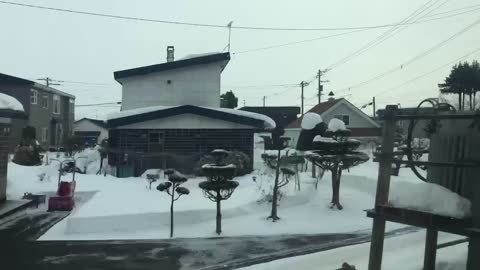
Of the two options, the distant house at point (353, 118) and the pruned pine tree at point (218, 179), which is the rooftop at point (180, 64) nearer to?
the pruned pine tree at point (218, 179)

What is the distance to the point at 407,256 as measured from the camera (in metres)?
4.85

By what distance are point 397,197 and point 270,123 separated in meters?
17.5

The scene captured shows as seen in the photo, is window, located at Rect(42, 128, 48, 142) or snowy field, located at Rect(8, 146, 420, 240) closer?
snowy field, located at Rect(8, 146, 420, 240)

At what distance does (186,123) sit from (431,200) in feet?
57.5

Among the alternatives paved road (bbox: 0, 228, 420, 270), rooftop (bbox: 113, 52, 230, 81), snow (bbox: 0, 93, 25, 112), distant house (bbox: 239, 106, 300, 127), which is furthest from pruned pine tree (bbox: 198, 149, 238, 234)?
distant house (bbox: 239, 106, 300, 127)

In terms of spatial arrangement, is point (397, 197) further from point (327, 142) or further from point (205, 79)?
point (205, 79)

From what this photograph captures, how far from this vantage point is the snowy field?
11.4 m

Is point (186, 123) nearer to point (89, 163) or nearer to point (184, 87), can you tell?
point (184, 87)

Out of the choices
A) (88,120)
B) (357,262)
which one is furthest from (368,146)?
(88,120)

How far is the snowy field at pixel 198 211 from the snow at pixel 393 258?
130 inches

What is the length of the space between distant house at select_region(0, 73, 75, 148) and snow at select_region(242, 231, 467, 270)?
26.1 metres

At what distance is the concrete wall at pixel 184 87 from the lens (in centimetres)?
2416

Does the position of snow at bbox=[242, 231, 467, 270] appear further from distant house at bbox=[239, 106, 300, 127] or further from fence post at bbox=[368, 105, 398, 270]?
distant house at bbox=[239, 106, 300, 127]

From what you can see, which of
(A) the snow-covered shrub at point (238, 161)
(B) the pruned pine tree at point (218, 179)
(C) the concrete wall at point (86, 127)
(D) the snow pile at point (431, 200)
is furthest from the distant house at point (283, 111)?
(D) the snow pile at point (431, 200)
